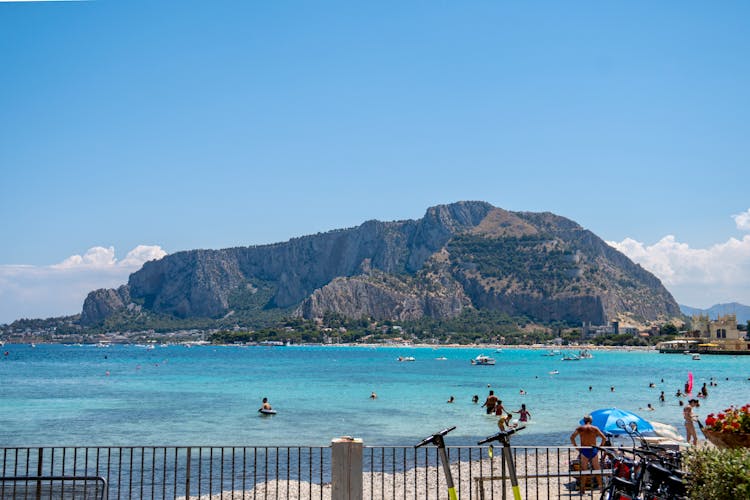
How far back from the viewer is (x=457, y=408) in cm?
3797

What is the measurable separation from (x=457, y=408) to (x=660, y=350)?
121746 millimetres

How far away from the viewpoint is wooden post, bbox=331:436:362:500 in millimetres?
7945

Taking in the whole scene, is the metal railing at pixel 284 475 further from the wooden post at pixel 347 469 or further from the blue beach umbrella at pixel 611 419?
the wooden post at pixel 347 469

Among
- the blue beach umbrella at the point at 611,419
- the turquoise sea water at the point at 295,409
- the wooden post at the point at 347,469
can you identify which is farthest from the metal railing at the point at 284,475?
the wooden post at the point at 347,469

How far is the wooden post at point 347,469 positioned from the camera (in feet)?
26.1

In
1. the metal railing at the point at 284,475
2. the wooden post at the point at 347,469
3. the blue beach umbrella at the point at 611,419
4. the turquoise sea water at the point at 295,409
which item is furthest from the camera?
the turquoise sea water at the point at 295,409

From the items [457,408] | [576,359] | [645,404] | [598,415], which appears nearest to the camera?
[598,415]

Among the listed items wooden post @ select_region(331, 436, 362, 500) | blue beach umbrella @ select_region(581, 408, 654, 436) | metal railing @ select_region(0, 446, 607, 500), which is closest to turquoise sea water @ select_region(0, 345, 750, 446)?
metal railing @ select_region(0, 446, 607, 500)

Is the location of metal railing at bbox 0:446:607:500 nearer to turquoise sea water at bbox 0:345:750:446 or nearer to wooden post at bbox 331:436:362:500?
turquoise sea water at bbox 0:345:750:446

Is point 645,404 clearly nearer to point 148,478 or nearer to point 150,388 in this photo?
point 148,478

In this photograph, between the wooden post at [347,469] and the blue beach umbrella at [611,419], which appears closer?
the wooden post at [347,469]

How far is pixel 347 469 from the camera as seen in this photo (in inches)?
313

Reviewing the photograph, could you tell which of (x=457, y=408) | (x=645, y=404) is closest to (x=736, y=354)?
(x=645, y=404)

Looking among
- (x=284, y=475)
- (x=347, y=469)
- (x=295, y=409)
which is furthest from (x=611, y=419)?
(x=295, y=409)
